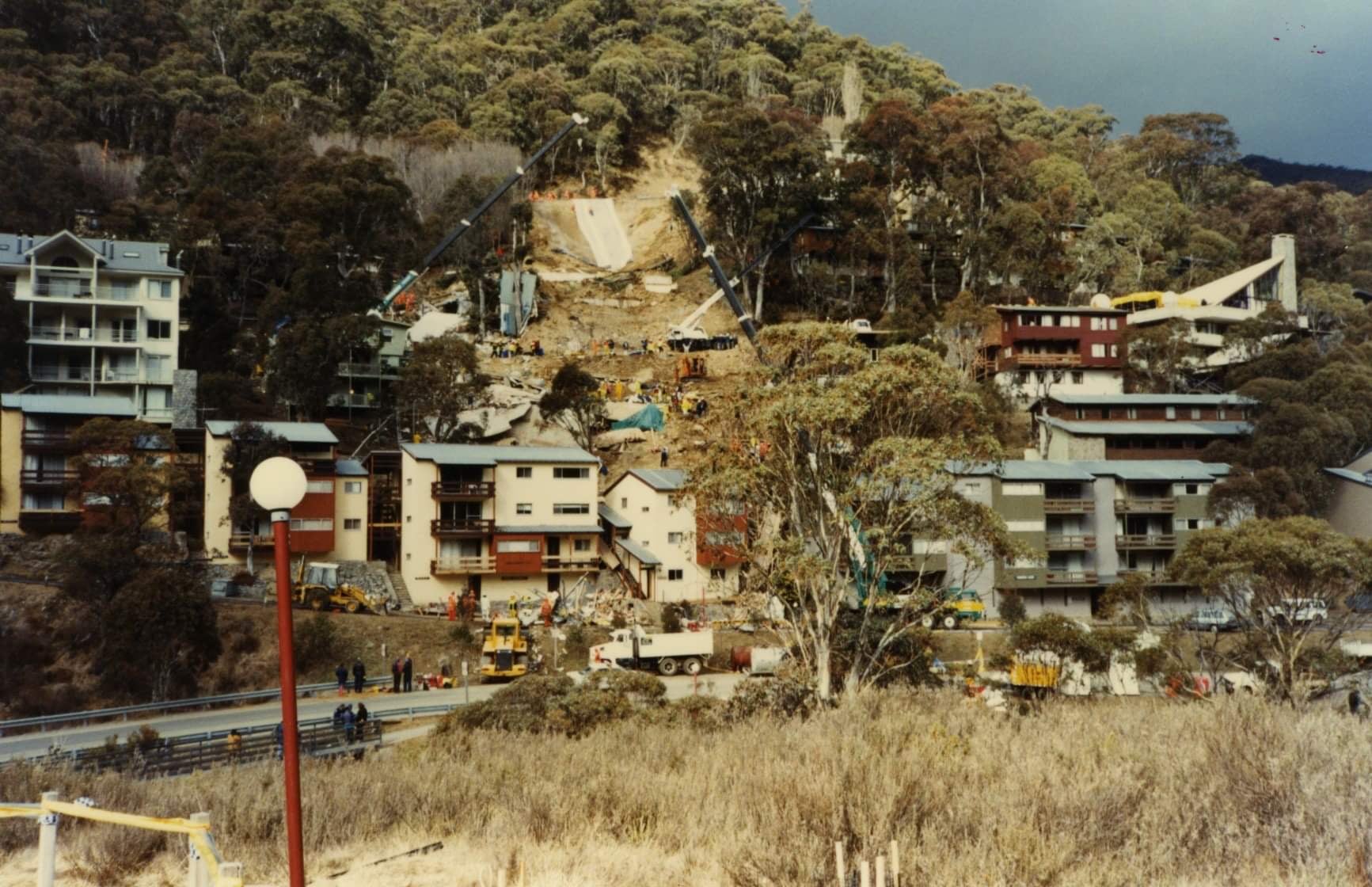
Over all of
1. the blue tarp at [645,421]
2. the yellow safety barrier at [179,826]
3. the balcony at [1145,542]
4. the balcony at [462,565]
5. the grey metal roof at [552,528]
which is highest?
the blue tarp at [645,421]

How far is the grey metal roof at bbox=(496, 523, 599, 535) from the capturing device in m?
37.0

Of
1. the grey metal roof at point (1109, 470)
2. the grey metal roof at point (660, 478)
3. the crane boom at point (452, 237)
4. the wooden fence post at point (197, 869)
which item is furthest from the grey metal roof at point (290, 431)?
the wooden fence post at point (197, 869)

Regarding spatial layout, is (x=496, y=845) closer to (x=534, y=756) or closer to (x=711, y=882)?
(x=711, y=882)

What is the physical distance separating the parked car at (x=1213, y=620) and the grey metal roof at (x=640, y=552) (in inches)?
661

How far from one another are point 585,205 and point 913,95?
1420 inches

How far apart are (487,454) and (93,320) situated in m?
16.8

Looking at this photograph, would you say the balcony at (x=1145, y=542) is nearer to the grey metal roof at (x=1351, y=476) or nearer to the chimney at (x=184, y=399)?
the grey metal roof at (x=1351, y=476)

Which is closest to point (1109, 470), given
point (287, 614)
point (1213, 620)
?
point (1213, 620)

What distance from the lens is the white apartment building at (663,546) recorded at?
37.7 m

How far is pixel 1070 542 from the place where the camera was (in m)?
40.9

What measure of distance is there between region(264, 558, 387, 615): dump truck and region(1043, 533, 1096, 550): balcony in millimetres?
23744

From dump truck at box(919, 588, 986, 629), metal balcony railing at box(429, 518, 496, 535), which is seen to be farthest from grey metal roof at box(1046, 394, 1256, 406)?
metal balcony railing at box(429, 518, 496, 535)

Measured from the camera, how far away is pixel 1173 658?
28.5 m

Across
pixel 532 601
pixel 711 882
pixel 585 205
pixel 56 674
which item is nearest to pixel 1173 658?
pixel 532 601
